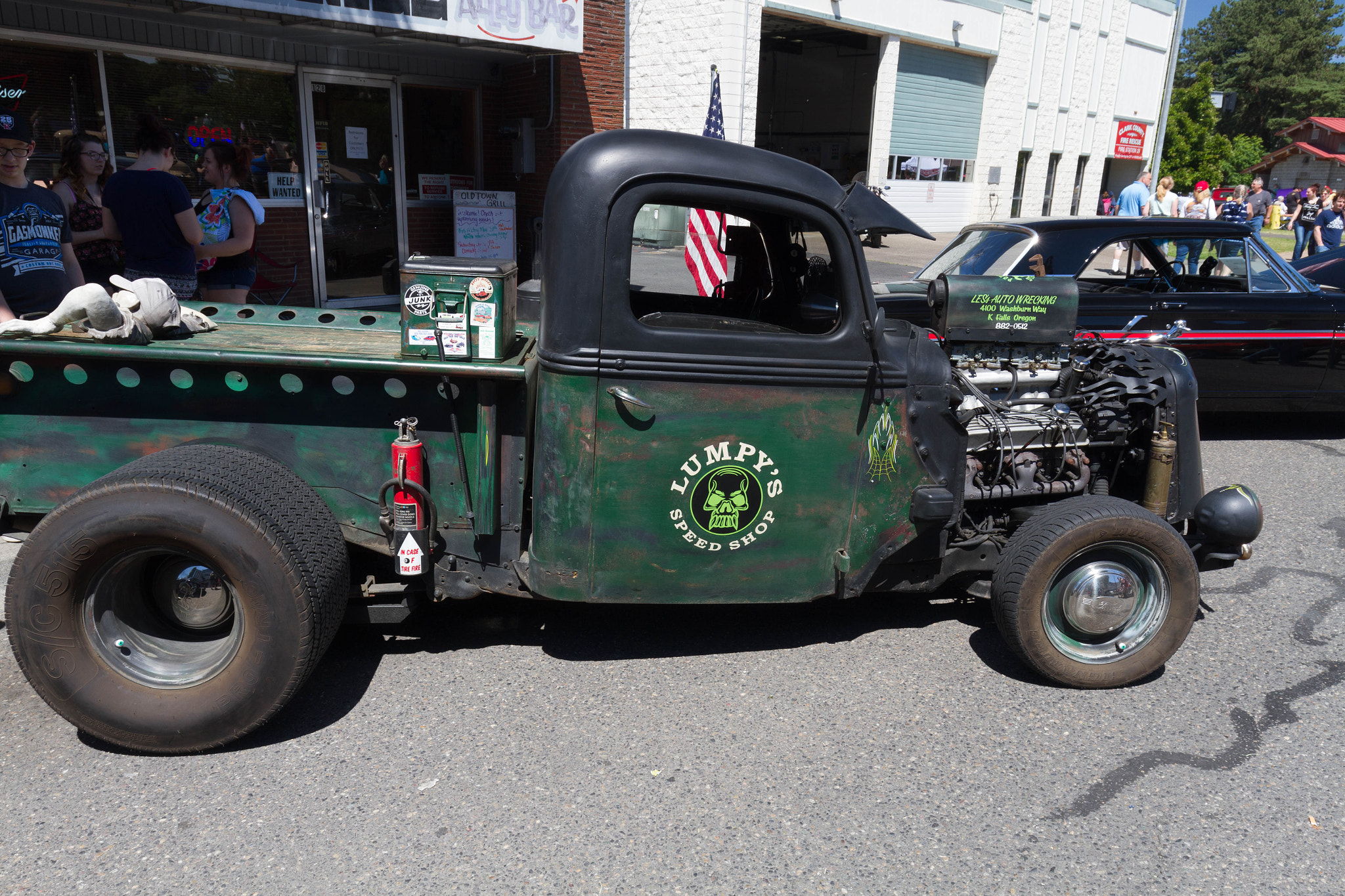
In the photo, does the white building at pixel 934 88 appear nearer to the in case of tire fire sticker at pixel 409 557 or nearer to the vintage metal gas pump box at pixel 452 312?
the vintage metal gas pump box at pixel 452 312

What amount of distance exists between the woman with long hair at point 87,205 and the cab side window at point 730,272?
3939mm

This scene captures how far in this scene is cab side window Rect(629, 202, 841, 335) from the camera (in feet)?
10.3

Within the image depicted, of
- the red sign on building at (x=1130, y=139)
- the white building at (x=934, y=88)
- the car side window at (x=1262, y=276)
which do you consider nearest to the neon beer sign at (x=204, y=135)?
the white building at (x=934, y=88)

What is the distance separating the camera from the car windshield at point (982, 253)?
621cm

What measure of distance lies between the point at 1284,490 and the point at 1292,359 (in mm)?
1419

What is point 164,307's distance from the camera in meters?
3.17

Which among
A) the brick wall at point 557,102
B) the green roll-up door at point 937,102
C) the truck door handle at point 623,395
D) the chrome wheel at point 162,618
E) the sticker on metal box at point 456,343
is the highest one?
the green roll-up door at point 937,102

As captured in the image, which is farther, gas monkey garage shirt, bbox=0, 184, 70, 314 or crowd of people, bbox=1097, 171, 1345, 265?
Answer: crowd of people, bbox=1097, 171, 1345, 265

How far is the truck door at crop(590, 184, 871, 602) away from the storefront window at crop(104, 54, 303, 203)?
7767mm

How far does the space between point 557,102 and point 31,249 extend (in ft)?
25.9

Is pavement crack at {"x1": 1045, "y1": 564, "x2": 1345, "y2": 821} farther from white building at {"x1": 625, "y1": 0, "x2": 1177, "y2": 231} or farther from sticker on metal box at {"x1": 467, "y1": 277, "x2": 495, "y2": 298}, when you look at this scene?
white building at {"x1": 625, "y1": 0, "x2": 1177, "y2": 231}

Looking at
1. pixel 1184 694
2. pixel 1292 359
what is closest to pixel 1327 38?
pixel 1292 359

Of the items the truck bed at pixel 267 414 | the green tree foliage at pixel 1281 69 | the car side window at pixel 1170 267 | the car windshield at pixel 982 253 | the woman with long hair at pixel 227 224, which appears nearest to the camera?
the truck bed at pixel 267 414

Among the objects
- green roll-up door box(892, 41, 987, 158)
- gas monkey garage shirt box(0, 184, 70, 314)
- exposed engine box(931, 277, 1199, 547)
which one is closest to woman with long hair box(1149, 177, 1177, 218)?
green roll-up door box(892, 41, 987, 158)
